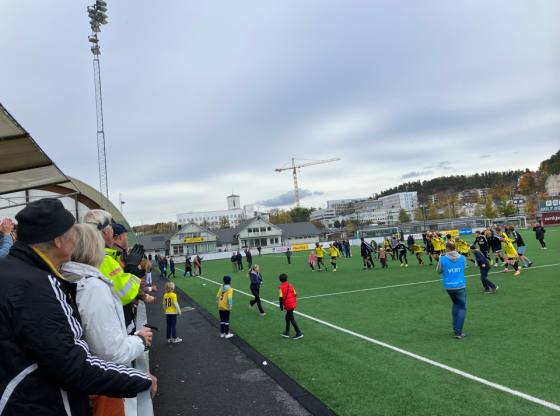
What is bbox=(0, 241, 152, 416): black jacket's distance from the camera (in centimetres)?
152

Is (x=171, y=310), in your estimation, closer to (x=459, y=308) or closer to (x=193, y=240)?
(x=459, y=308)

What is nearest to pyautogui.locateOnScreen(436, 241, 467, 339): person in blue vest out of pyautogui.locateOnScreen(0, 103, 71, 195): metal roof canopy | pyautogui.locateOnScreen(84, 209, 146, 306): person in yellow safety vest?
pyautogui.locateOnScreen(84, 209, 146, 306): person in yellow safety vest

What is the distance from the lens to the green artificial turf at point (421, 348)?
4.78m

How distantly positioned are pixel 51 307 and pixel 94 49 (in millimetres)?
35257

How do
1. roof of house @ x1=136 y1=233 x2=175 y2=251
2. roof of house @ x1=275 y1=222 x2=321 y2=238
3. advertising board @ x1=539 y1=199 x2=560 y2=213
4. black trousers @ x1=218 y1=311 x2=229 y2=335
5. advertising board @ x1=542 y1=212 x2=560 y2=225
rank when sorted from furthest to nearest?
1. roof of house @ x1=275 y1=222 x2=321 y2=238
2. roof of house @ x1=136 y1=233 x2=175 y2=251
3. advertising board @ x1=539 y1=199 x2=560 y2=213
4. advertising board @ x1=542 y1=212 x2=560 y2=225
5. black trousers @ x1=218 y1=311 x2=229 y2=335

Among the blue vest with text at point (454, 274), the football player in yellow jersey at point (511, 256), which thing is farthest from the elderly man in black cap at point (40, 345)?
the football player in yellow jersey at point (511, 256)

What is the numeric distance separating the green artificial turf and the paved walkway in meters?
0.34

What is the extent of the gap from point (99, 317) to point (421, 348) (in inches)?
253

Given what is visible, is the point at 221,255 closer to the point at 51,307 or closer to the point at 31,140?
the point at 31,140

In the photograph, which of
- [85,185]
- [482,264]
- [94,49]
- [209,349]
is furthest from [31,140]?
[94,49]

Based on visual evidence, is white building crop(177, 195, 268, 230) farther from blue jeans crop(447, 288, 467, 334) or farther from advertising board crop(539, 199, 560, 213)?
blue jeans crop(447, 288, 467, 334)

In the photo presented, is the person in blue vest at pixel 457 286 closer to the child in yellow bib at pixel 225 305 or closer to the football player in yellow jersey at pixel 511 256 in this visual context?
the child in yellow bib at pixel 225 305

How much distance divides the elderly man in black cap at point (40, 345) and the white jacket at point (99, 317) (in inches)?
3.8

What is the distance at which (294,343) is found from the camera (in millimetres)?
7961
